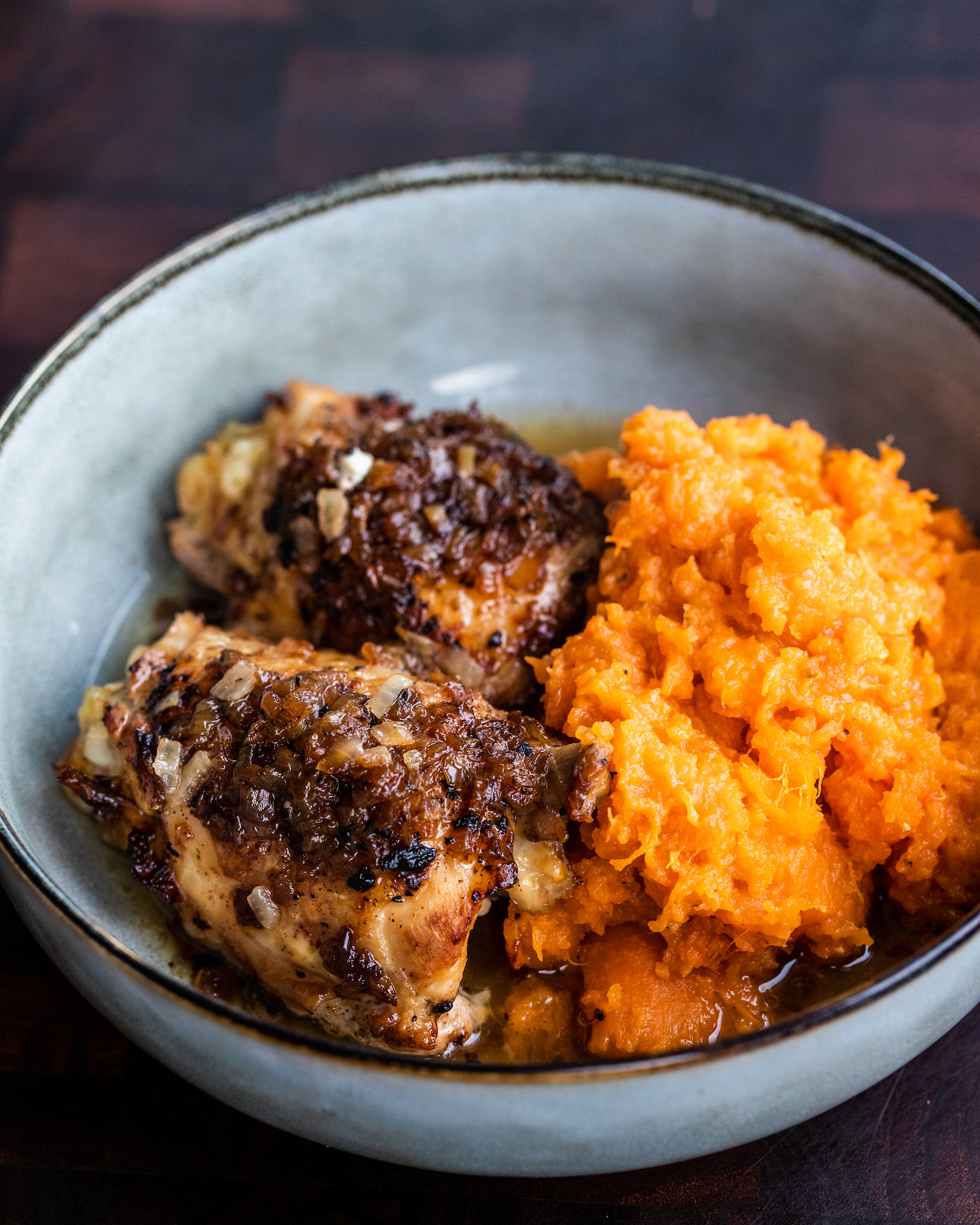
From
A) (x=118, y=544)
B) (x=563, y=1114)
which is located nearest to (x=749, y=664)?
(x=563, y=1114)

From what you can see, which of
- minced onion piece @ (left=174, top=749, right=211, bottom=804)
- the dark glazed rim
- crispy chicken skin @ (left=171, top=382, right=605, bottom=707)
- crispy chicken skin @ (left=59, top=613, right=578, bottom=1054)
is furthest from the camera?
the dark glazed rim

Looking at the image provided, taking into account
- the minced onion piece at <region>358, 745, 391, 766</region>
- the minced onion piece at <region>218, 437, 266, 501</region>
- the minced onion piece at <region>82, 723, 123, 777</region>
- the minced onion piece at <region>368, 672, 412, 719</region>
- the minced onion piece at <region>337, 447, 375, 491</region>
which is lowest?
the minced onion piece at <region>82, 723, 123, 777</region>

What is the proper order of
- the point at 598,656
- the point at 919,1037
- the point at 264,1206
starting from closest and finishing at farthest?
the point at 919,1037, the point at 264,1206, the point at 598,656

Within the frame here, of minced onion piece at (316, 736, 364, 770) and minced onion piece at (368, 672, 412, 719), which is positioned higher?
minced onion piece at (368, 672, 412, 719)

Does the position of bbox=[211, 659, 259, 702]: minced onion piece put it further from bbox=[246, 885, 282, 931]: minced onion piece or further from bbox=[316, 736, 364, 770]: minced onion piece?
bbox=[246, 885, 282, 931]: minced onion piece

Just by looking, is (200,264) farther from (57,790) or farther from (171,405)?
(57,790)

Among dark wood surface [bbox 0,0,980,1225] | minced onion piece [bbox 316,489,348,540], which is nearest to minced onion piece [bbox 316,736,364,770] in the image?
minced onion piece [bbox 316,489,348,540]
